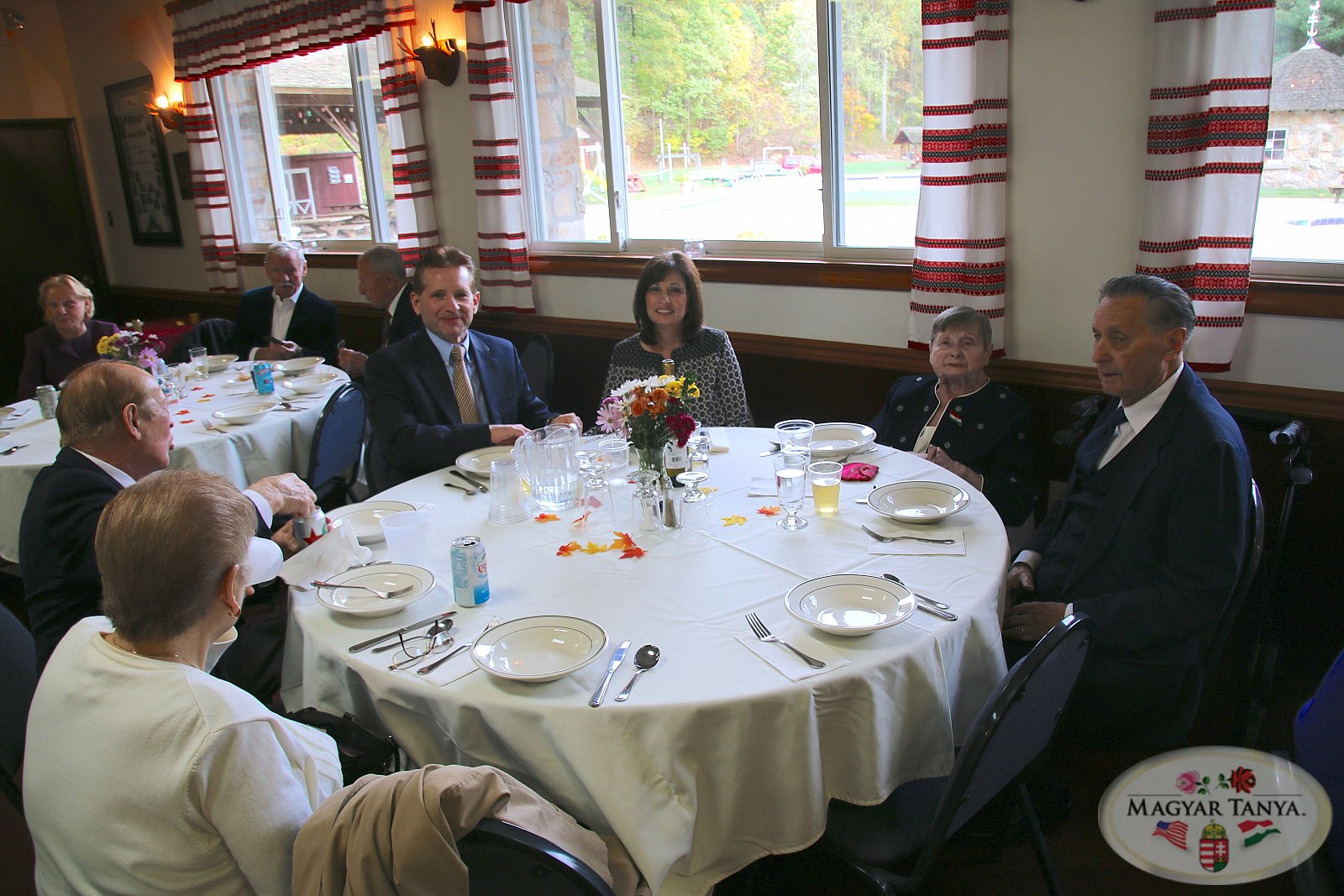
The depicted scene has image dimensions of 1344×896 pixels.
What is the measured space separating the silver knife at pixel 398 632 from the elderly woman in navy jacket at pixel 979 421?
1554mm

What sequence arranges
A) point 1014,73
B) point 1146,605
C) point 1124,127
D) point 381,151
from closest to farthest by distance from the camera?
point 1146,605, point 1124,127, point 1014,73, point 381,151

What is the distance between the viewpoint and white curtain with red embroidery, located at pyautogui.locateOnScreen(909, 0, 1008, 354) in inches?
116

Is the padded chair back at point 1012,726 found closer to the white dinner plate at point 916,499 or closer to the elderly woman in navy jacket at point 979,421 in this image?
the white dinner plate at point 916,499

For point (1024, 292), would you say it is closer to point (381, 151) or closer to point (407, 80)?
point (407, 80)

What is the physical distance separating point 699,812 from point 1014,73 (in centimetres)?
266

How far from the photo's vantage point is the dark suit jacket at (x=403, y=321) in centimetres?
430

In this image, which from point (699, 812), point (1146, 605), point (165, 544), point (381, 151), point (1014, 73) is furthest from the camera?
point (381, 151)

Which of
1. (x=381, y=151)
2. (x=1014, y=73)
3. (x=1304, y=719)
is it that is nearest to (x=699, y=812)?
(x=1304, y=719)

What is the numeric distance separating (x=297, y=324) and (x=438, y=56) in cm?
170

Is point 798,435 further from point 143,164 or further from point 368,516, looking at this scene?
point 143,164

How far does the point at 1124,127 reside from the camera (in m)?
2.80

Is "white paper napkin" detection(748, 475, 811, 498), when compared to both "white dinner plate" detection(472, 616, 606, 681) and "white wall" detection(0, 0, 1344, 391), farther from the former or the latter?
"white wall" detection(0, 0, 1344, 391)

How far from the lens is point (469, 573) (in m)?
1.74

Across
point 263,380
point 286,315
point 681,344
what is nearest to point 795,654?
point 681,344
